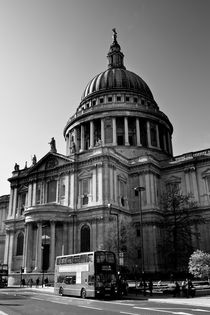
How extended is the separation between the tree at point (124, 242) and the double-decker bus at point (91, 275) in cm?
1256

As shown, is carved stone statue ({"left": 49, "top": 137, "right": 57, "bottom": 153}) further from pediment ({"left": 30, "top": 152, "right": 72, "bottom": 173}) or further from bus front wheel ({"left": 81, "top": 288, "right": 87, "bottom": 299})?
bus front wheel ({"left": 81, "top": 288, "right": 87, "bottom": 299})

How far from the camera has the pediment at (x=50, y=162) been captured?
193 feet

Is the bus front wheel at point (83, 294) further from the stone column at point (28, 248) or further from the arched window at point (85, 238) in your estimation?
the stone column at point (28, 248)

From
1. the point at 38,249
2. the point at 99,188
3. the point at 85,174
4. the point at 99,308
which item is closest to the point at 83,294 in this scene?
the point at 99,308

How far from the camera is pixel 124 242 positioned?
45.8 metres

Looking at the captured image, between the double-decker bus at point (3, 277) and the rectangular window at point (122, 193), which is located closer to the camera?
the double-decker bus at point (3, 277)

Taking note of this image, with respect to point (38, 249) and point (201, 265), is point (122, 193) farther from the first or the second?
point (201, 265)

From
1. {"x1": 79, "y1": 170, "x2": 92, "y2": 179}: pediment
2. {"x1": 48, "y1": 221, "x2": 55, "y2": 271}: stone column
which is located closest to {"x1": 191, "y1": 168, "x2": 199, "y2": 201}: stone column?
{"x1": 79, "y1": 170, "x2": 92, "y2": 179}: pediment

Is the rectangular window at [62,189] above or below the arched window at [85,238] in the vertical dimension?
above

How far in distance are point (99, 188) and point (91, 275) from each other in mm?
23694

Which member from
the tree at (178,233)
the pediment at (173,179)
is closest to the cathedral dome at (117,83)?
the pediment at (173,179)

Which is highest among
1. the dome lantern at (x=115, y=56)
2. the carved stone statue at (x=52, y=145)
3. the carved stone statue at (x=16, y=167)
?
the dome lantern at (x=115, y=56)

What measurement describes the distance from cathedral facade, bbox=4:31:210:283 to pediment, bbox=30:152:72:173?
0.18 m

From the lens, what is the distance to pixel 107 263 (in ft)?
96.6
